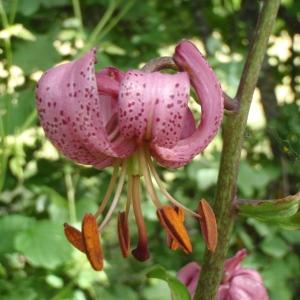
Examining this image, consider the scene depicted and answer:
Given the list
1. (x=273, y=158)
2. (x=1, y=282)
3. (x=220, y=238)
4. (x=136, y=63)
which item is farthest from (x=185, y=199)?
(x=220, y=238)

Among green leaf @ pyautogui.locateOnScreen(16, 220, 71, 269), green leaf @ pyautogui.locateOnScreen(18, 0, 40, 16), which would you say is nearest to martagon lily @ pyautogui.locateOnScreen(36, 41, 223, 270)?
green leaf @ pyautogui.locateOnScreen(16, 220, 71, 269)

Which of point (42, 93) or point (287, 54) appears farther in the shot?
point (287, 54)

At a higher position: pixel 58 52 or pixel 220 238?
pixel 58 52

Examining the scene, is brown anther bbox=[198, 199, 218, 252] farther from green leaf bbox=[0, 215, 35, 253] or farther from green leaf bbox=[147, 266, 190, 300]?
green leaf bbox=[0, 215, 35, 253]

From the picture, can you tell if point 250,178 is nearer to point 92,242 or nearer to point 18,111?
point 18,111

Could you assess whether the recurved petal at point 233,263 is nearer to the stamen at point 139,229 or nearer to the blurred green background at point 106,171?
the stamen at point 139,229

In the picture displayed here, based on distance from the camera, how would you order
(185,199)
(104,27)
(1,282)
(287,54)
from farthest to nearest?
(287,54), (185,199), (104,27), (1,282)

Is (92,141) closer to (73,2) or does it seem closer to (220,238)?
(220,238)

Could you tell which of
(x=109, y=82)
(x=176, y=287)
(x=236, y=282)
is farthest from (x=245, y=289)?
(x=109, y=82)
